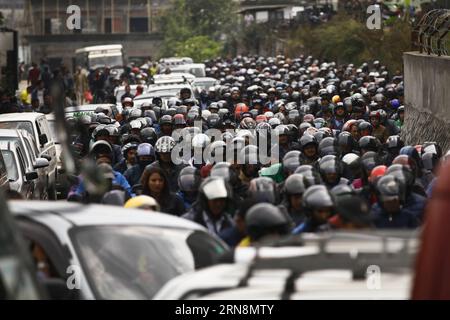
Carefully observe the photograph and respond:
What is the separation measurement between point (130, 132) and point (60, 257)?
1520cm

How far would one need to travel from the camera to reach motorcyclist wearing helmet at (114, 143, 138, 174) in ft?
56.4

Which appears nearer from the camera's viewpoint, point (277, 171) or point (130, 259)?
point (130, 259)

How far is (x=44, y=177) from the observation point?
1883cm

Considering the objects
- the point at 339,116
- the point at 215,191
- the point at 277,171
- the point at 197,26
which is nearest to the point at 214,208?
the point at 215,191

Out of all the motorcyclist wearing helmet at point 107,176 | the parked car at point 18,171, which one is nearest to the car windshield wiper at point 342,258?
the motorcyclist wearing helmet at point 107,176

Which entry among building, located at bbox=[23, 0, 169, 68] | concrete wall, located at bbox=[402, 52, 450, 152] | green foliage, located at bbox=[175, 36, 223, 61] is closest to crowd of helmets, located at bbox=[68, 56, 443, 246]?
concrete wall, located at bbox=[402, 52, 450, 152]

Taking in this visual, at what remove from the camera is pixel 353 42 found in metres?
53.9

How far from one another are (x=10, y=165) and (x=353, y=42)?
37551 mm

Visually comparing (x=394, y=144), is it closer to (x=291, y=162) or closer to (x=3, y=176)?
(x=291, y=162)

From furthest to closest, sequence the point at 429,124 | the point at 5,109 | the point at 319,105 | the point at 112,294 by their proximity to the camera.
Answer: the point at 5,109 → the point at 319,105 → the point at 429,124 → the point at 112,294

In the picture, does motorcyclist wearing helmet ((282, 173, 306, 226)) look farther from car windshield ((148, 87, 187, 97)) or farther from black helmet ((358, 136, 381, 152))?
car windshield ((148, 87, 187, 97))

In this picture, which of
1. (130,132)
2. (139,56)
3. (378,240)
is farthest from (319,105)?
(139,56)

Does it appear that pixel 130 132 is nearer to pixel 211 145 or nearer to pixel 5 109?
pixel 211 145

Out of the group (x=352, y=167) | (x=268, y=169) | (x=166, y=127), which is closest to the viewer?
(x=352, y=167)
